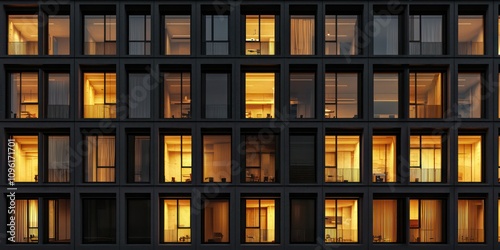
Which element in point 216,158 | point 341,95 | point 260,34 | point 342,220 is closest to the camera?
point 342,220

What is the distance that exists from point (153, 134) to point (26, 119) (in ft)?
21.9

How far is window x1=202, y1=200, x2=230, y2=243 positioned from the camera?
24.8m

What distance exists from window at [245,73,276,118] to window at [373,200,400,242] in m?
7.60

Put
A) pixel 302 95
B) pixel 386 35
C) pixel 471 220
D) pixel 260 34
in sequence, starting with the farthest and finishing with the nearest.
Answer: pixel 260 34, pixel 386 35, pixel 302 95, pixel 471 220

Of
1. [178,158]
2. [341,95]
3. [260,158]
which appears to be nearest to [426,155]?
[341,95]

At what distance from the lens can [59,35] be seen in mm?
25750

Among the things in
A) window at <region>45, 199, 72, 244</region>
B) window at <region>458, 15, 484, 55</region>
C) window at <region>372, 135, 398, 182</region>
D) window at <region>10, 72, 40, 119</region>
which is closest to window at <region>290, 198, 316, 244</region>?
window at <region>372, 135, 398, 182</region>

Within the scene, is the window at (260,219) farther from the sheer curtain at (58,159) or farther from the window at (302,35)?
the sheer curtain at (58,159)

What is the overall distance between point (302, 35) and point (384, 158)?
8.06m

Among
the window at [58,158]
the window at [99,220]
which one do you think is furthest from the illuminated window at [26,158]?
the window at [99,220]

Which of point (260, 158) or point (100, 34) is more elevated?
point (100, 34)

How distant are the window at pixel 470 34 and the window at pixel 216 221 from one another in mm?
15367

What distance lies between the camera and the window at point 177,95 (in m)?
25.3

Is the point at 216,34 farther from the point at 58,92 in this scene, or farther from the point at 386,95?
the point at 386,95
